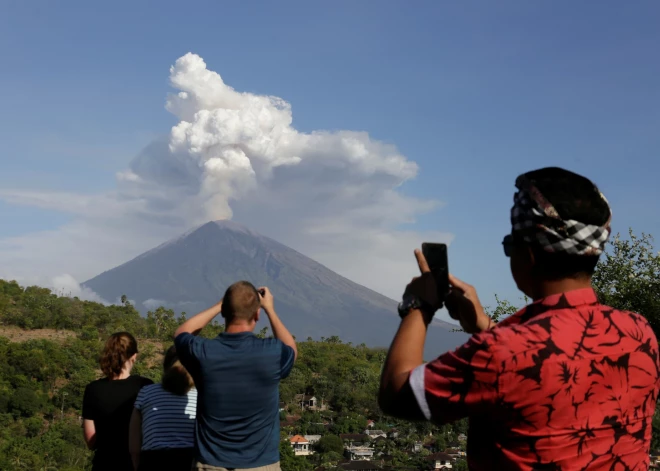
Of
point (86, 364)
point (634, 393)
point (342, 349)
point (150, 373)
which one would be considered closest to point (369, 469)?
point (150, 373)

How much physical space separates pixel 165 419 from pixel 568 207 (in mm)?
3820

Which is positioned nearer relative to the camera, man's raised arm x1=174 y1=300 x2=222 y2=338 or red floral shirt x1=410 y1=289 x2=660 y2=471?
red floral shirt x1=410 y1=289 x2=660 y2=471

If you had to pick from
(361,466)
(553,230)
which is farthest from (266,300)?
(361,466)

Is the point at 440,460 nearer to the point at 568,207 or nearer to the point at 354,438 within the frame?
the point at 354,438

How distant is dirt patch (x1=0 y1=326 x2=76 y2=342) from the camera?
72.1 metres

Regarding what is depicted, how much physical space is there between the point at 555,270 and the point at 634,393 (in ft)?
1.30

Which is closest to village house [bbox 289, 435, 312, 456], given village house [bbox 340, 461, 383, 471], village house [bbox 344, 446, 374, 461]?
village house [bbox 344, 446, 374, 461]

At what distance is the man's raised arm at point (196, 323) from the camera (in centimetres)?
452

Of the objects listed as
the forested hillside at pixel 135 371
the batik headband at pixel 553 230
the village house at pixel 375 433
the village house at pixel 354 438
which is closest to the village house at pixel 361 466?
the forested hillside at pixel 135 371

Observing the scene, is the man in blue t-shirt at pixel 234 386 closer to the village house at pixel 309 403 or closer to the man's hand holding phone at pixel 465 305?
the man's hand holding phone at pixel 465 305

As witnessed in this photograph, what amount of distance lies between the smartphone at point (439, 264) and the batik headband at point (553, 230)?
0.24 m

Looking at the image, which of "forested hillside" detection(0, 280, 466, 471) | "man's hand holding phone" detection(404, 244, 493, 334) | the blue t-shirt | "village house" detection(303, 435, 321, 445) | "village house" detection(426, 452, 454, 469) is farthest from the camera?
"village house" detection(303, 435, 321, 445)

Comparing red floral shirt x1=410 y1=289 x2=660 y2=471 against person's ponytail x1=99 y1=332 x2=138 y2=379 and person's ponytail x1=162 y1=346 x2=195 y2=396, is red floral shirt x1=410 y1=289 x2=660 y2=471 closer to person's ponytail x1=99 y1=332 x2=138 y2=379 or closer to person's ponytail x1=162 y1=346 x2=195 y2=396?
person's ponytail x1=162 y1=346 x2=195 y2=396

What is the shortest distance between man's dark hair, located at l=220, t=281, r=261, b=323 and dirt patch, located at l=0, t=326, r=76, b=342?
73.1 meters
